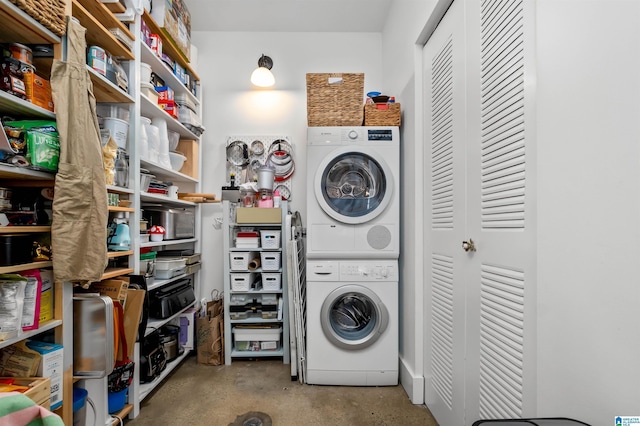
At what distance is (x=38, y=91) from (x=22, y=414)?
1.21 m

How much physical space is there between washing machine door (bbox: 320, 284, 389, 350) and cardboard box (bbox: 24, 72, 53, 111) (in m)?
1.84

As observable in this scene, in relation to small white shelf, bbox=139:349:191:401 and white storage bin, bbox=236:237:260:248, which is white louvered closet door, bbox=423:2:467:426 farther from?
small white shelf, bbox=139:349:191:401

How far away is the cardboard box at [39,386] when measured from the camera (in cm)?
109

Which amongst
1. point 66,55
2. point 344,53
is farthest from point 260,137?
point 66,55

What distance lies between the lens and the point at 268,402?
1.90 metres

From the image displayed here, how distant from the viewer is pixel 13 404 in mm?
736

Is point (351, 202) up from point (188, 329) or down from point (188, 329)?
up

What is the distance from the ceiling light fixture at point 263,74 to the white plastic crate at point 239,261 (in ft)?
5.15

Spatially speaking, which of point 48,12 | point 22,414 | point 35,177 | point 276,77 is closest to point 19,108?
point 35,177

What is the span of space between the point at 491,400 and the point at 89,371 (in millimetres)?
1785

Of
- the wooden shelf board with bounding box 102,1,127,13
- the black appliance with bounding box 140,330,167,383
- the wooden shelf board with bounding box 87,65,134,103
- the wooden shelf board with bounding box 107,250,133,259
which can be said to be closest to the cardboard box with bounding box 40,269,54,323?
the wooden shelf board with bounding box 107,250,133,259

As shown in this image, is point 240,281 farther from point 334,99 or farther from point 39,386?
point 334,99

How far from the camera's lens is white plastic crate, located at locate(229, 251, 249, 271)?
2420mm

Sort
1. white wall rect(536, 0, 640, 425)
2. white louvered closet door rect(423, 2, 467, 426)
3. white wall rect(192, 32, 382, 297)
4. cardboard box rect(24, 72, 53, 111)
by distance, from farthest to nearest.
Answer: white wall rect(192, 32, 382, 297)
white louvered closet door rect(423, 2, 467, 426)
cardboard box rect(24, 72, 53, 111)
white wall rect(536, 0, 640, 425)
